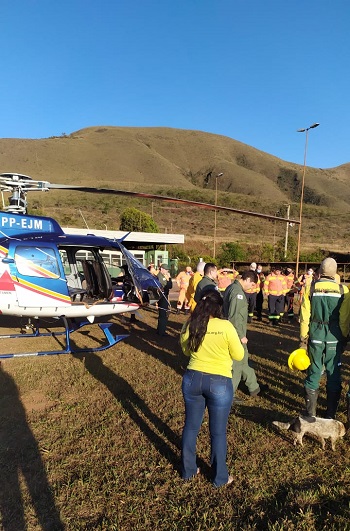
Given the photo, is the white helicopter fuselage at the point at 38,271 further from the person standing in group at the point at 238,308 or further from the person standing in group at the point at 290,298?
the person standing in group at the point at 290,298

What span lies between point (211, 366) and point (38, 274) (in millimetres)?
4477

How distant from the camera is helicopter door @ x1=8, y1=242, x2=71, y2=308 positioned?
6.32 m

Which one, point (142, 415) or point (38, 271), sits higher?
point (38, 271)

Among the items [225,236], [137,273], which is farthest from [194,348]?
[225,236]

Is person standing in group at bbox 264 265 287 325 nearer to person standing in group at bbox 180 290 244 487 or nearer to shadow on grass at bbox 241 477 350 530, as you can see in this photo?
shadow on grass at bbox 241 477 350 530

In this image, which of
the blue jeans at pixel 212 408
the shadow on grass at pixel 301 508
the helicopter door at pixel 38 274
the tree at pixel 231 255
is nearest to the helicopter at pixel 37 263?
the helicopter door at pixel 38 274

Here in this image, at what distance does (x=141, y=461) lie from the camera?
3.59 m

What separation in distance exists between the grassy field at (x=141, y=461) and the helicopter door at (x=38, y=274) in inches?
49.1

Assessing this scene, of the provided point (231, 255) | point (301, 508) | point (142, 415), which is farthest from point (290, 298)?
point (231, 255)

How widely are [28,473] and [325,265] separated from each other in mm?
3735

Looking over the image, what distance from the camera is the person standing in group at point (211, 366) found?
2895 mm

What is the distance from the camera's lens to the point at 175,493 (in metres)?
3.09

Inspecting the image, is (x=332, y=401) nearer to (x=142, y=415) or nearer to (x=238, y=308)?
(x=238, y=308)

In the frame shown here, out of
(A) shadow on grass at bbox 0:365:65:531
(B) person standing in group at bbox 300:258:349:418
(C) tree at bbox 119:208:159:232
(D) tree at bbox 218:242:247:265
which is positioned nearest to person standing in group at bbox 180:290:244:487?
(A) shadow on grass at bbox 0:365:65:531
